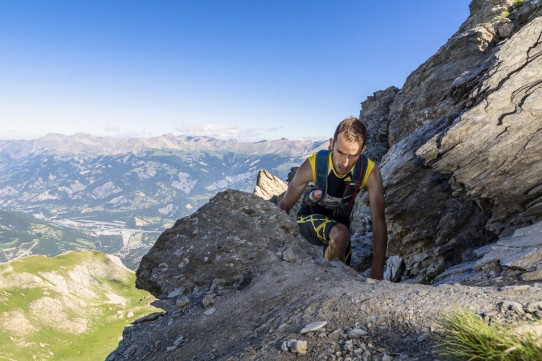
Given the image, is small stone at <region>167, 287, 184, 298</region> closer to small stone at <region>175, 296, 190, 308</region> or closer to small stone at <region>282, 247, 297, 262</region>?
small stone at <region>175, 296, 190, 308</region>

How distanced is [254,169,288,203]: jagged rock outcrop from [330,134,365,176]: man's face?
6041 cm

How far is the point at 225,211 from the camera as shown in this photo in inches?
547

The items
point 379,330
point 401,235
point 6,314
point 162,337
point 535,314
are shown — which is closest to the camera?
point 535,314

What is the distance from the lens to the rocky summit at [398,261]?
6.55 metres

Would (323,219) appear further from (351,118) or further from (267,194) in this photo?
(267,194)

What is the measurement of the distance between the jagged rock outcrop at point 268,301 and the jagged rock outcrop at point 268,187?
5827 centimetres

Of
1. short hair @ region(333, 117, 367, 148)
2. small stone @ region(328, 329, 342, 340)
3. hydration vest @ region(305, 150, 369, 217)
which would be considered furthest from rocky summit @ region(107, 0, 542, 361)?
short hair @ region(333, 117, 367, 148)

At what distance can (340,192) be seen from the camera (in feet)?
38.6

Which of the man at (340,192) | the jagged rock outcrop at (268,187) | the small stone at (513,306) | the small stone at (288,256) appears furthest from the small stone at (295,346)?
the jagged rock outcrop at (268,187)

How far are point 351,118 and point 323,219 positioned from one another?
3781 mm

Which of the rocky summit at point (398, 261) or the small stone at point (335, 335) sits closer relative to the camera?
the small stone at point (335, 335)

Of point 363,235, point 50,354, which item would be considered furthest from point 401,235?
point 50,354

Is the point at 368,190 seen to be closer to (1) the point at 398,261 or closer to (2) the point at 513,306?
(2) the point at 513,306

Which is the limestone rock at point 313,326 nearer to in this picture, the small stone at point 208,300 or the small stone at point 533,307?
the small stone at point 533,307
